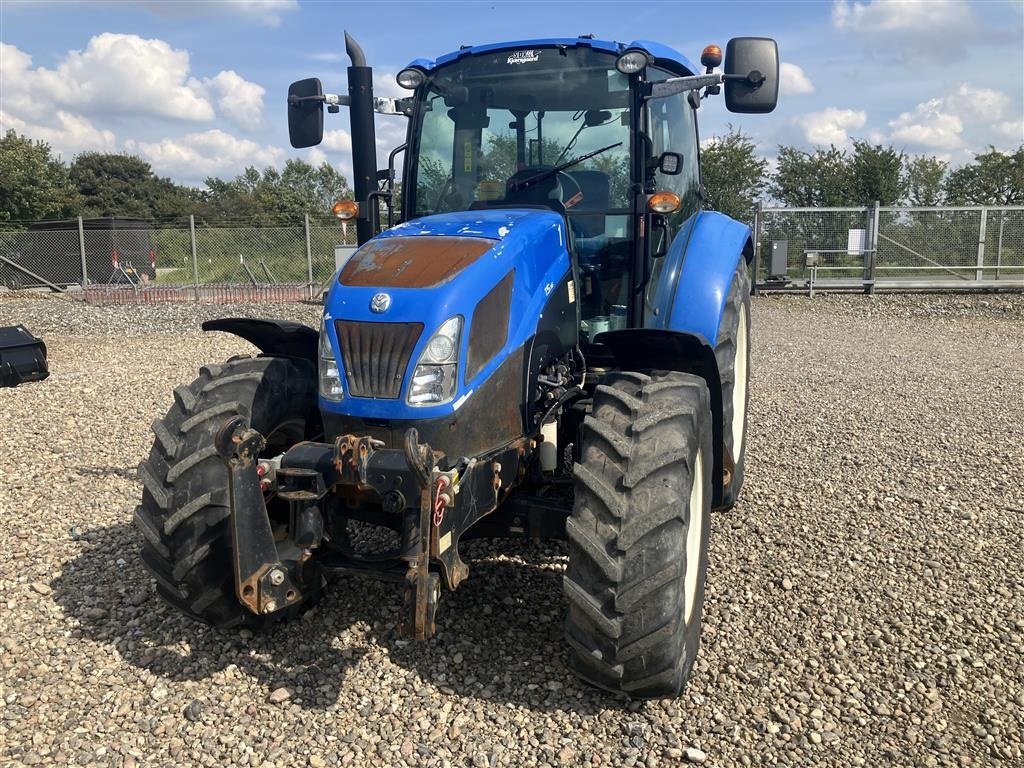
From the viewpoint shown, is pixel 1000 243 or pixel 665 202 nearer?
pixel 665 202

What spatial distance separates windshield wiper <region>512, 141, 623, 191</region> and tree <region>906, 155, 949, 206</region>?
3210cm

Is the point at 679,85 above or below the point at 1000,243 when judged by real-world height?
above

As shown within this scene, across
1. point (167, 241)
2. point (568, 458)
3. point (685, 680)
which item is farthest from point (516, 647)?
point (167, 241)

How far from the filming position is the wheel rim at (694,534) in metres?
3.36

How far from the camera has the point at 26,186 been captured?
32.0 meters

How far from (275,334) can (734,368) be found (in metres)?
2.41

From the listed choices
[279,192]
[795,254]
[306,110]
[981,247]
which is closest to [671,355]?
[306,110]

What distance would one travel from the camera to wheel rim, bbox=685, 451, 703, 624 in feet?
11.0

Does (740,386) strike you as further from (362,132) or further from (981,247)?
(981,247)

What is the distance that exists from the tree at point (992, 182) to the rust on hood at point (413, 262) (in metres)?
34.6

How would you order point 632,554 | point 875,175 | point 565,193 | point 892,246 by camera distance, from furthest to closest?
1. point 875,175
2. point 892,246
3. point 565,193
4. point 632,554

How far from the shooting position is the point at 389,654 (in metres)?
3.54

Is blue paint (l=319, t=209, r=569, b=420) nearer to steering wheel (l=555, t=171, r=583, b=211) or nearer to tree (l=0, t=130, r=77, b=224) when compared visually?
steering wheel (l=555, t=171, r=583, b=211)

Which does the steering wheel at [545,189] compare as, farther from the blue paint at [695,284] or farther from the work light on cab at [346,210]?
the work light on cab at [346,210]
